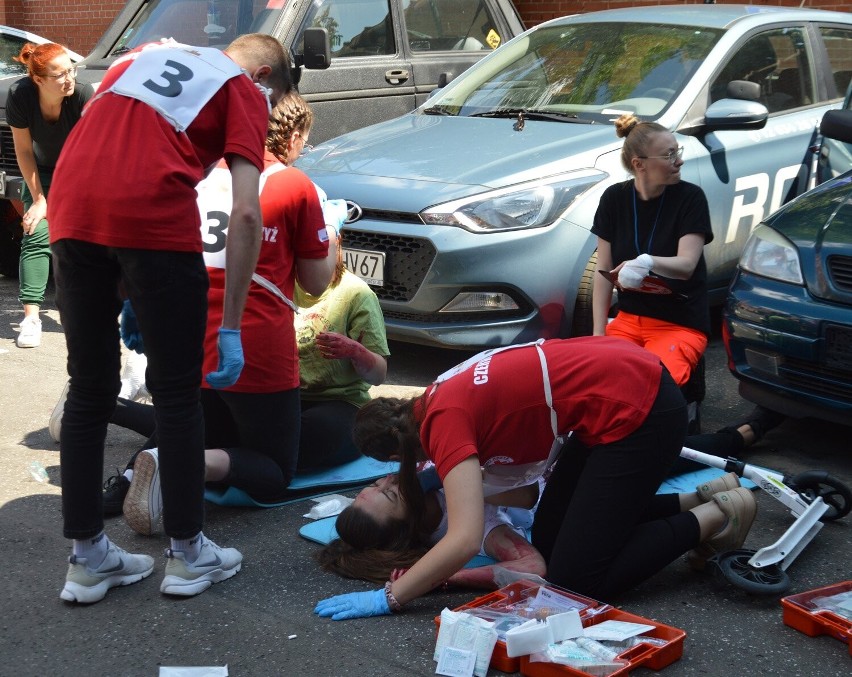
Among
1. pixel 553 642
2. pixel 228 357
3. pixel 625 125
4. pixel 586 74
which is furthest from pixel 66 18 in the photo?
pixel 553 642

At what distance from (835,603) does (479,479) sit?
107 cm

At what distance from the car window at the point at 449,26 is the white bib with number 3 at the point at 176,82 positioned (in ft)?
17.1

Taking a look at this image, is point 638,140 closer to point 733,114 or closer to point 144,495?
point 733,114

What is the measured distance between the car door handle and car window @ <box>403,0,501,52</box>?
0.24m

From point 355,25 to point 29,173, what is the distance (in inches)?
99.9

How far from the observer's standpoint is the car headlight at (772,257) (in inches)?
179

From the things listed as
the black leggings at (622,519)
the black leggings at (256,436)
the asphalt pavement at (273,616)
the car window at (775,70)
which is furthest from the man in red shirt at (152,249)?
the car window at (775,70)

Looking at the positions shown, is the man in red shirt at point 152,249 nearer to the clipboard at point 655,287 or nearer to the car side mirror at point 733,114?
the clipboard at point 655,287

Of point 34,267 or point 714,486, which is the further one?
point 34,267

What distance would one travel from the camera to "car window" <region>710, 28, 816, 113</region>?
6.24m

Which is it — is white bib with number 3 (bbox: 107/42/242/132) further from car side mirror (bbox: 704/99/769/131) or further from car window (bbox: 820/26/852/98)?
car window (bbox: 820/26/852/98)

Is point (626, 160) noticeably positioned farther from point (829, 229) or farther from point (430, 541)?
point (430, 541)

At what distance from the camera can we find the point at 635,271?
4.53m

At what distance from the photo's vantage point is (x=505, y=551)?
3.56 m
